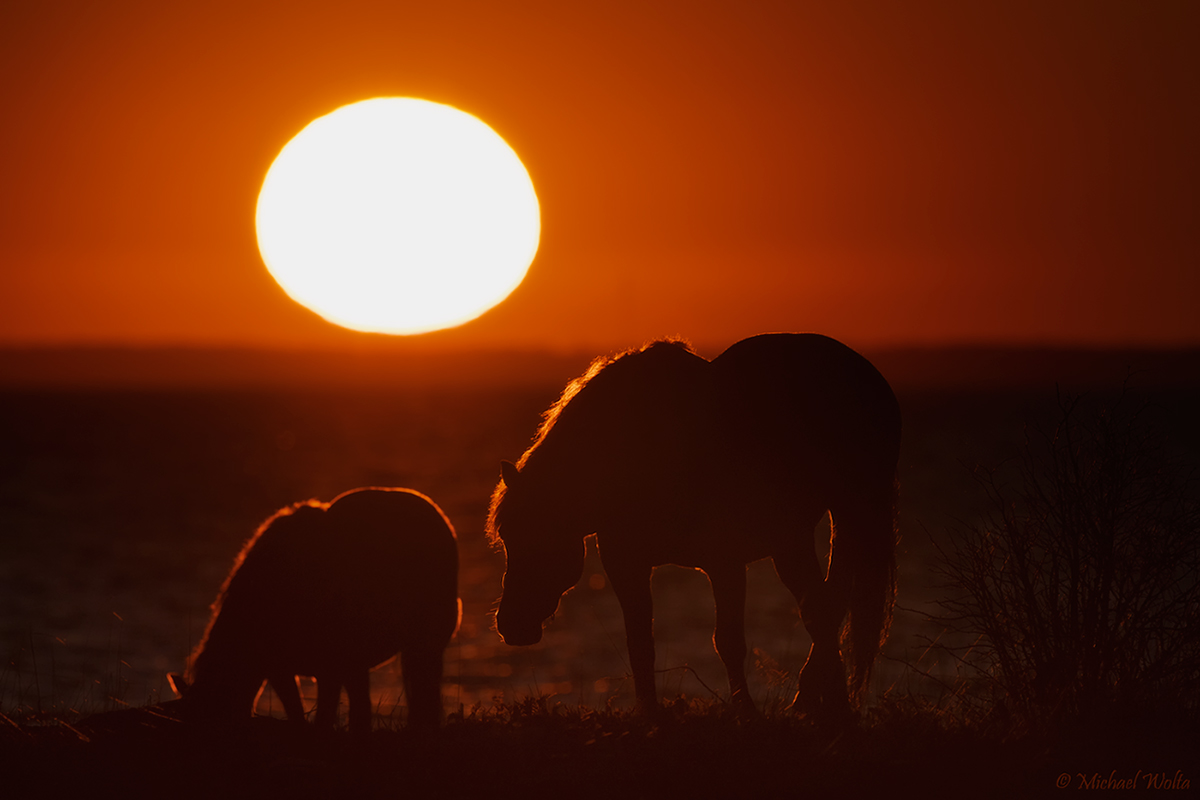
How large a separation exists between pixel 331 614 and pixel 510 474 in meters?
1.57

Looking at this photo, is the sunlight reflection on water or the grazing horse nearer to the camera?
the grazing horse

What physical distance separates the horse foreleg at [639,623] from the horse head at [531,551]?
316mm

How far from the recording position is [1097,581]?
7.15 metres

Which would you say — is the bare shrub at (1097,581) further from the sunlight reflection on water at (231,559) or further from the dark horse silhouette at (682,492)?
the dark horse silhouette at (682,492)

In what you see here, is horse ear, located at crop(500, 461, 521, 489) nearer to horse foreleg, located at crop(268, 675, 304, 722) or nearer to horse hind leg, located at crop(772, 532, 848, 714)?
horse hind leg, located at crop(772, 532, 848, 714)

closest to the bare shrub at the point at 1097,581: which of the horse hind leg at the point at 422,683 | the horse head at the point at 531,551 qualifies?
the horse head at the point at 531,551

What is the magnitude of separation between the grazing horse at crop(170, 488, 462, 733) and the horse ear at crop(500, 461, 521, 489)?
115 centimetres

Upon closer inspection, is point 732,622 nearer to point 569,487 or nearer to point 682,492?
point 682,492

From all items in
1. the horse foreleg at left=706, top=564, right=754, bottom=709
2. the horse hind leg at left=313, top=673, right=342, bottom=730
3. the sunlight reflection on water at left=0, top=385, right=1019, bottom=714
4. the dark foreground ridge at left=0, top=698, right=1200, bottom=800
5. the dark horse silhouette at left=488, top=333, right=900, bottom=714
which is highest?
the dark horse silhouette at left=488, top=333, right=900, bottom=714

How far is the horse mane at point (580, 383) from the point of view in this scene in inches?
263

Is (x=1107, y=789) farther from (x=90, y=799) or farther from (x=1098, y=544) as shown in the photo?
(x=90, y=799)

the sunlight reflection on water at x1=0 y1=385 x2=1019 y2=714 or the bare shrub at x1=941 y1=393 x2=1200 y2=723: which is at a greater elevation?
the bare shrub at x1=941 y1=393 x2=1200 y2=723

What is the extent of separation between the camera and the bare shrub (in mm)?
6934
